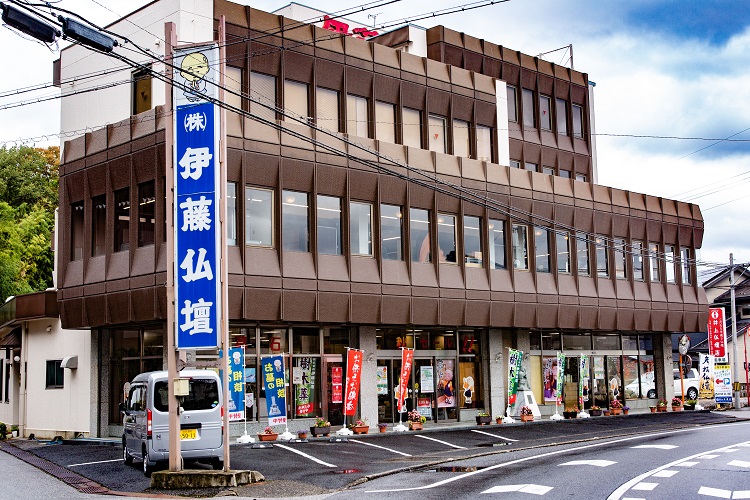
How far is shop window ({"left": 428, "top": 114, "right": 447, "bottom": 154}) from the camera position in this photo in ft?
114

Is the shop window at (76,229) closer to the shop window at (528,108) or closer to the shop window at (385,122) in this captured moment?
the shop window at (385,122)

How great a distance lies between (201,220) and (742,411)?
3404 cm

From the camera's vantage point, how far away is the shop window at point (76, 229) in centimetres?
3050

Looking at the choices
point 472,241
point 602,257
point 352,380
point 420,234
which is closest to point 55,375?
point 352,380

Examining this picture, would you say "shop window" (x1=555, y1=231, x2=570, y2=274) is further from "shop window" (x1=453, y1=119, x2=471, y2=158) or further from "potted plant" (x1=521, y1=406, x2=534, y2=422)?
"potted plant" (x1=521, y1=406, x2=534, y2=422)

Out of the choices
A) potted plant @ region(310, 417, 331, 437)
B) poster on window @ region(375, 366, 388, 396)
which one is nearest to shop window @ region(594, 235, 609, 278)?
poster on window @ region(375, 366, 388, 396)

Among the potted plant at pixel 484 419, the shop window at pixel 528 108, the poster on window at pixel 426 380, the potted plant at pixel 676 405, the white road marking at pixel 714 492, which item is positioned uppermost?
the shop window at pixel 528 108

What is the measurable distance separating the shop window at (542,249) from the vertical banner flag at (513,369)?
4247 millimetres

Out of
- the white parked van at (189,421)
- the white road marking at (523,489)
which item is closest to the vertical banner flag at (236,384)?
the white parked van at (189,421)

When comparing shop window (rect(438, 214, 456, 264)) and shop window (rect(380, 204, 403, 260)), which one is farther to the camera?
shop window (rect(438, 214, 456, 264))

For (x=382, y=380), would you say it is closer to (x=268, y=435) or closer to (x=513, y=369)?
(x=513, y=369)

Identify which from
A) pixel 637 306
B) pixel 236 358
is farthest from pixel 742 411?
pixel 236 358

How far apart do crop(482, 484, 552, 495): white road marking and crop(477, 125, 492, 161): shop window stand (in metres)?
22.4

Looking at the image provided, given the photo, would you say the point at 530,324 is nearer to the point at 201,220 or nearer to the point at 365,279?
the point at 365,279
